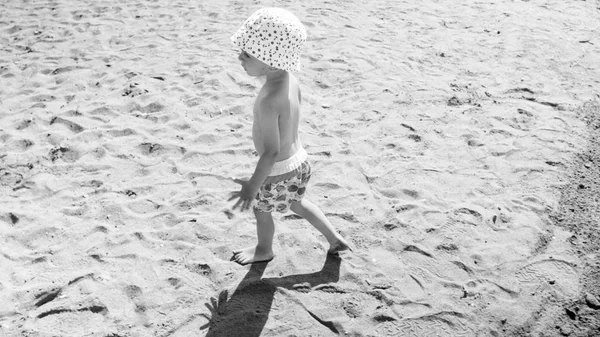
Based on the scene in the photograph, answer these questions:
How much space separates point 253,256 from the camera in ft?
12.2

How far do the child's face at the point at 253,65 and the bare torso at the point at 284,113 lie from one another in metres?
0.08

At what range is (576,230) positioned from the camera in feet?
13.2

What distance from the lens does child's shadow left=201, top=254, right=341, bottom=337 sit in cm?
329

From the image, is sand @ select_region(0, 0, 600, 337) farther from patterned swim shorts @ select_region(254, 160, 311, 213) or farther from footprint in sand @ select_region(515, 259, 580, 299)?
patterned swim shorts @ select_region(254, 160, 311, 213)

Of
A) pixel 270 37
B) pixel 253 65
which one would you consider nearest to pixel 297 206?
pixel 253 65

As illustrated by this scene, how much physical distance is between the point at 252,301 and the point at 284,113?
1.08m

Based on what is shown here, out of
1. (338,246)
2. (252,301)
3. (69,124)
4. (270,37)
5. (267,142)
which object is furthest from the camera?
(69,124)

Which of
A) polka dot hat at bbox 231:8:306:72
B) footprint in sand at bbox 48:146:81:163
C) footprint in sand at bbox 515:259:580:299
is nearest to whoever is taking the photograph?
polka dot hat at bbox 231:8:306:72

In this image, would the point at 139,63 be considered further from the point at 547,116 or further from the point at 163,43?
the point at 547,116

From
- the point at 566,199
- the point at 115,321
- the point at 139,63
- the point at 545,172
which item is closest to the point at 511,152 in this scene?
the point at 545,172

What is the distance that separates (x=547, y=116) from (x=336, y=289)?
285 cm

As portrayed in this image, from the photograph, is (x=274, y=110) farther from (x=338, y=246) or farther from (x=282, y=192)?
(x=338, y=246)

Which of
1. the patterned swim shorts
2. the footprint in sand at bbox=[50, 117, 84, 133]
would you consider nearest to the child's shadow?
the patterned swim shorts

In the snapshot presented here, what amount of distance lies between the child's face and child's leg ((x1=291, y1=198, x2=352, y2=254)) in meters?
0.83
